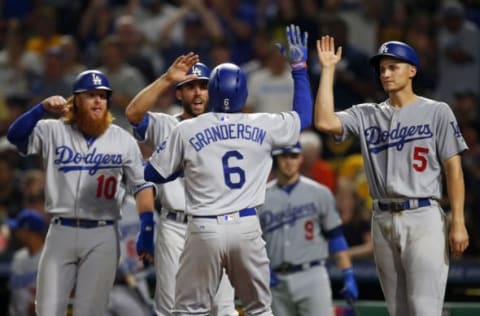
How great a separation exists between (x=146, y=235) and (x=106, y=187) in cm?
42

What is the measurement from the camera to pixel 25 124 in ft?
25.0

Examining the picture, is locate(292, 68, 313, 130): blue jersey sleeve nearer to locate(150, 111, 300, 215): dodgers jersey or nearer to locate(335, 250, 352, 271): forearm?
locate(150, 111, 300, 215): dodgers jersey

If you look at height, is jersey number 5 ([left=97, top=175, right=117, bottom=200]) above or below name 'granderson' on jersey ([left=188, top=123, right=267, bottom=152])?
below

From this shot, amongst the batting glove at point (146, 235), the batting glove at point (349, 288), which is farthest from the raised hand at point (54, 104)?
the batting glove at point (349, 288)

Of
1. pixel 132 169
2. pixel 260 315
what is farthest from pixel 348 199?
pixel 260 315

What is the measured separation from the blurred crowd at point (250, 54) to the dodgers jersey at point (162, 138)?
3096mm

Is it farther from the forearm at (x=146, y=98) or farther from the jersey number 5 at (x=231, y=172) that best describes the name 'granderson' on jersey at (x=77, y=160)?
the jersey number 5 at (x=231, y=172)

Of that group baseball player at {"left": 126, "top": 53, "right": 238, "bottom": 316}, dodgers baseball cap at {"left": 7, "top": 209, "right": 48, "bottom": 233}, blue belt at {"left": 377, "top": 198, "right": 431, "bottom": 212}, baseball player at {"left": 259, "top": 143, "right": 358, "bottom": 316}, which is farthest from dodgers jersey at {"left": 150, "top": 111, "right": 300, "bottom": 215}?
dodgers baseball cap at {"left": 7, "top": 209, "right": 48, "bottom": 233}

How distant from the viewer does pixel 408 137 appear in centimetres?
695

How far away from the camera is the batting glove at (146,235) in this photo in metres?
7.81

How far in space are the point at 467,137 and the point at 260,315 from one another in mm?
5227

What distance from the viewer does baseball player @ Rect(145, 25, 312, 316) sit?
6688 millimetres

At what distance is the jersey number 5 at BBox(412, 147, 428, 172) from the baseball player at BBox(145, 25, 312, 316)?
794mm

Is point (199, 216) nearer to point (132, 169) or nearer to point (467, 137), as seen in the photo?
point (132, 169)
